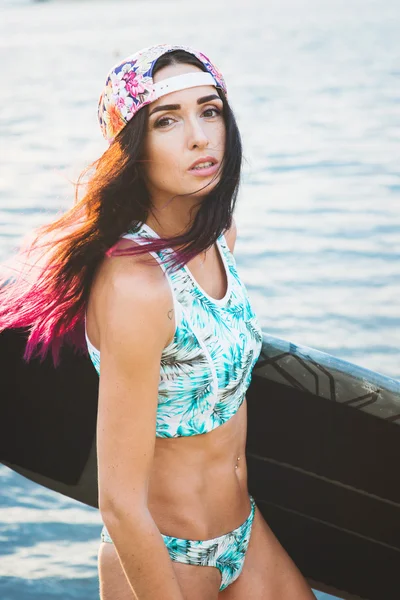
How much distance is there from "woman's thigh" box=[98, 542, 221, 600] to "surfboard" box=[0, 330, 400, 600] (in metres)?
0.97

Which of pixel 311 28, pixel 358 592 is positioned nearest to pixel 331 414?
pixel 358 592

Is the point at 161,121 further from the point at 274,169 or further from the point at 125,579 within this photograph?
the point at 274,169

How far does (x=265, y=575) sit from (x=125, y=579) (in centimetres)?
48

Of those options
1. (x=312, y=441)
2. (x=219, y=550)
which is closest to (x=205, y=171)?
(x=219, y=550)

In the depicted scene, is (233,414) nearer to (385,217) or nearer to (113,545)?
(113,545)

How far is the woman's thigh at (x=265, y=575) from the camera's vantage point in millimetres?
2801

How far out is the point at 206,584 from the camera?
264 cm

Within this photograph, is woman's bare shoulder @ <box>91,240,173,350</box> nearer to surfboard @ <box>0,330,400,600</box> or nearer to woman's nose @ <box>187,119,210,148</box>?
woman's nose @ <box>187,119,210,148</box>

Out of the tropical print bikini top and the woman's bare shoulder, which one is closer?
the woman's bare shoulder

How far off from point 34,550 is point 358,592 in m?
1.74

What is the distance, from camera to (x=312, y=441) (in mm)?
3543

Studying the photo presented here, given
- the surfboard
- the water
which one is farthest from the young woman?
the surfboard

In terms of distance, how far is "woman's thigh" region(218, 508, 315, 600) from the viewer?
2801 millimetres

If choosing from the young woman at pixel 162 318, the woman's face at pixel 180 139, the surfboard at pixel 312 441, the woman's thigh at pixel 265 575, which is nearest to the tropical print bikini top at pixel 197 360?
the young woman at pixel 162 318
